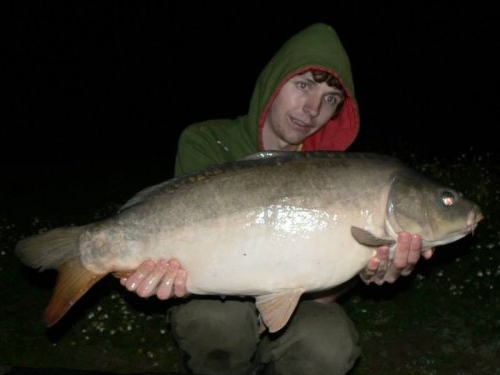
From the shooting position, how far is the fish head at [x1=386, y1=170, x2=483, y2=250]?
2381 mm

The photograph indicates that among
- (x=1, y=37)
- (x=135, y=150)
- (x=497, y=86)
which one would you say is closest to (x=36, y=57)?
(x=1, y=37)

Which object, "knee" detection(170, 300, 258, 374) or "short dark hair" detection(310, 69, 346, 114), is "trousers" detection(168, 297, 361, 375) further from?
"short dark hair" detection(310, 69, 346, 114)

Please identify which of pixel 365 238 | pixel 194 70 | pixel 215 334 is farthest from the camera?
pixel 194 70

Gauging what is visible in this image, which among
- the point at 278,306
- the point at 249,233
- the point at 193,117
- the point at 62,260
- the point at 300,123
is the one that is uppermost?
the point at 300,123

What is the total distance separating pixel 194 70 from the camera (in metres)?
24.8

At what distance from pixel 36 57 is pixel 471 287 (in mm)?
23539

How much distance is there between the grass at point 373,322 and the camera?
3.38 m

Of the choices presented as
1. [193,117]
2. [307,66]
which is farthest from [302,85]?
[193,117]

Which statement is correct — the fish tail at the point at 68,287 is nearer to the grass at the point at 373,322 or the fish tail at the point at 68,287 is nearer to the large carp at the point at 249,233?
the large carp at the point at 249,233

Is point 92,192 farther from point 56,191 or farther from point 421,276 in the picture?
point 421,276

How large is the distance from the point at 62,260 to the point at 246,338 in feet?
3.17

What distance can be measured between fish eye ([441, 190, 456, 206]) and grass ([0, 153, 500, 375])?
50.4 inches

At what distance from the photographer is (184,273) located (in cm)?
234

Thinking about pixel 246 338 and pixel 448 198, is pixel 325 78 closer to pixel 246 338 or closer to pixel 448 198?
pixel 448 198
